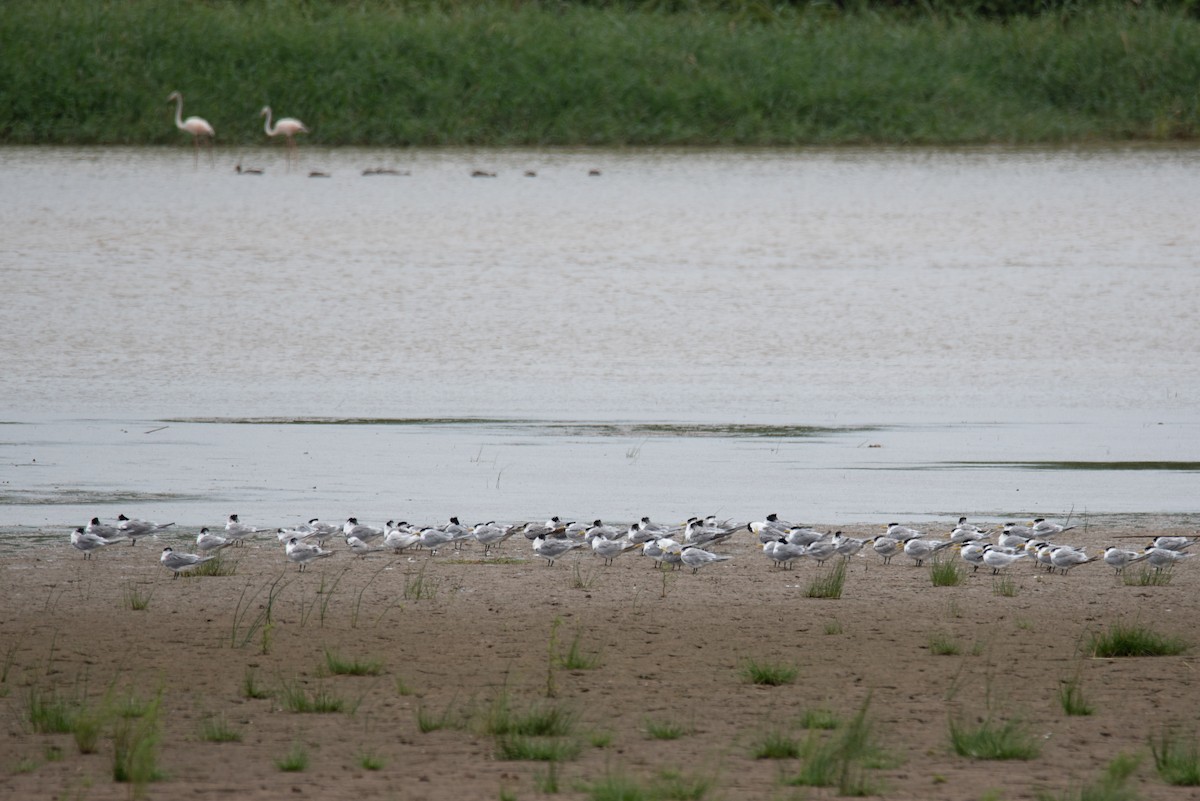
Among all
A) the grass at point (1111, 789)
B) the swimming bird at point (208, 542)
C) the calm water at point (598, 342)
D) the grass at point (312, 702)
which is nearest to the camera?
the grass at point (1111, 789)

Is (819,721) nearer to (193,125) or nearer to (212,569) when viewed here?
(212,569)

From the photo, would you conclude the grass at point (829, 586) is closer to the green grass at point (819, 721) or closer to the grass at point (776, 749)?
the green grass at point (819, 721)

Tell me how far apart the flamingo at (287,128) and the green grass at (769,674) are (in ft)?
108

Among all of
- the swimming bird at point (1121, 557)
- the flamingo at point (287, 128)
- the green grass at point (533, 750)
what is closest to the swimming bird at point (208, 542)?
the green grass at point (533, 750)

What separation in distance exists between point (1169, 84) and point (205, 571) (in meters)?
37.8

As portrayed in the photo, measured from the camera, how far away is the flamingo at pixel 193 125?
39750 mm

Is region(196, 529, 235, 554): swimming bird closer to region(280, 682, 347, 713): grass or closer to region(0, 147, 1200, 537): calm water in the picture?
region(0, 147, 1200, 537): calm water

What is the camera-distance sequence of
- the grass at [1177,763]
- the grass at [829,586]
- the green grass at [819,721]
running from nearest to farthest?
the grass at [1177,763], the green grass at [819,721], the grass at [829,586]

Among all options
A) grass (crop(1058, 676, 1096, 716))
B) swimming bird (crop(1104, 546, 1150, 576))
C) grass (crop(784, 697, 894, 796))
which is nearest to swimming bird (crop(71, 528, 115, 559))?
grass (crop(784, 697, 894, 796))

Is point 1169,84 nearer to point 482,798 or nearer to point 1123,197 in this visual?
point 1123,197

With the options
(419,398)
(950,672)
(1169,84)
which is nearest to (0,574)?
(950,672)

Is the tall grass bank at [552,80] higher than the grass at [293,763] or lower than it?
higher

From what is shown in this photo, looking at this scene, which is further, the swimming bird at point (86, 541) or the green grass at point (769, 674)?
the swimming bird at point (86, 541)

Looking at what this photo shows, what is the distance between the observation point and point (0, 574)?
980cm
